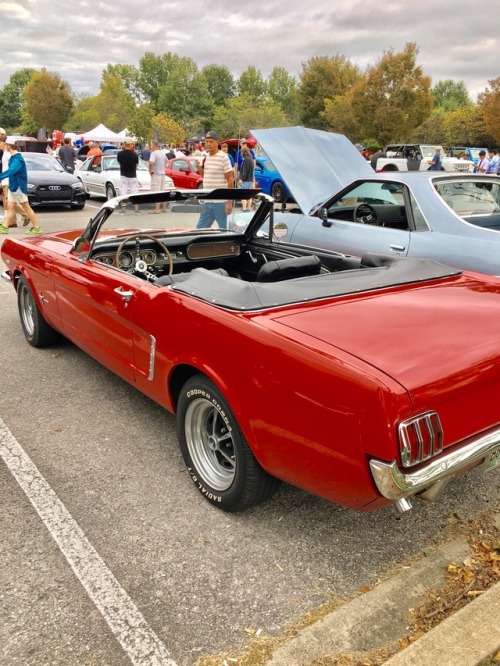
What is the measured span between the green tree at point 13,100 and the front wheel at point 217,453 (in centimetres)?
11887

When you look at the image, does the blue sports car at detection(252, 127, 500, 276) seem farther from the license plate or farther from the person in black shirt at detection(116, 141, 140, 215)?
the person in black shirt at detection(116, 141, 140, 215)

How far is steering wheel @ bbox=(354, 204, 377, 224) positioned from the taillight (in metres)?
3.93

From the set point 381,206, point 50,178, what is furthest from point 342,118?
point 381,206

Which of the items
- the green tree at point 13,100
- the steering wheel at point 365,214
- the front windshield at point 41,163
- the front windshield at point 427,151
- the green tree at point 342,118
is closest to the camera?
the steering wheel at point 365,214

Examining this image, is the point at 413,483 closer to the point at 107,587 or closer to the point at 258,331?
the point at 258,331

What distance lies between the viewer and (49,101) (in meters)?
64.6

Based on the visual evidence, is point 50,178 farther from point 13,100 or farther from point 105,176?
point 13,100

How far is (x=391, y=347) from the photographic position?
6.71 feet

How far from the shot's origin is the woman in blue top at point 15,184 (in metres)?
9.71

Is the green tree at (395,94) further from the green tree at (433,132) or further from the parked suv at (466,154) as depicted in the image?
the green tree at (433,132)

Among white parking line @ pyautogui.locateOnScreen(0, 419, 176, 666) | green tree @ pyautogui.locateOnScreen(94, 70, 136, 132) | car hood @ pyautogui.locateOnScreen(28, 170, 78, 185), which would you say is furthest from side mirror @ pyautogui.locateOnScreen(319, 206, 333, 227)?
green tree @ pyautogui.locateOnScreen(94, 70, 136, 132)

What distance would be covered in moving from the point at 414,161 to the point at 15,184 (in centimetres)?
1404

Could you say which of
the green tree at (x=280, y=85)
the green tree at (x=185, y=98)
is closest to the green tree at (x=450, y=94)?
the green tree at (x=280, y=85)

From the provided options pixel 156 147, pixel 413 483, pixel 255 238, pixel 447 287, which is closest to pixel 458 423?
pixel 413 483
